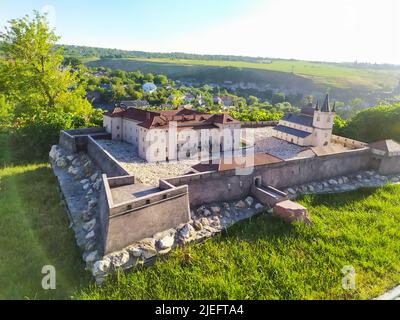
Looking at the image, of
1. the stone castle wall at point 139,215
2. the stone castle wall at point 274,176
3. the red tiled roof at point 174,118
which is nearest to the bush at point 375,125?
the stone castle wall at point 274,176

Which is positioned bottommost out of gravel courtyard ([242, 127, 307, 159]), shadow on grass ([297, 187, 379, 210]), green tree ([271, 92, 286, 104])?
shadow on grass ([297, 187, 379, 210])

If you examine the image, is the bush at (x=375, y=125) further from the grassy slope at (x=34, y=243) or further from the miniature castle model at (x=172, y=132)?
the grassy slope at (x=34, y=243)

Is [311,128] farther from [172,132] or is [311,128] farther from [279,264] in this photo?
[279,264]

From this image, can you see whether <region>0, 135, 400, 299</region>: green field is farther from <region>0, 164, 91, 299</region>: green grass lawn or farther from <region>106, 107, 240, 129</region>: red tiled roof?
<region>106, 107, 240, 129</region>: red tiled roof

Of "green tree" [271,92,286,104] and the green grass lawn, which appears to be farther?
"green tree" [271,92,286,104]

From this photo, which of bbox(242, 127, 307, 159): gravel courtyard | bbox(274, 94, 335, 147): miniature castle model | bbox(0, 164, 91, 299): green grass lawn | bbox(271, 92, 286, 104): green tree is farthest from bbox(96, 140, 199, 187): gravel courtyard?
bbox(271, 92, 286, 104): green tree
